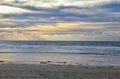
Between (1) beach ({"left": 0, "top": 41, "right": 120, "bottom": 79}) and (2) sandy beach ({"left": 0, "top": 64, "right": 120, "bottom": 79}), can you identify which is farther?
(1) beach ({"left": 0, "top": 41, "right": 120, "bottom": 79})

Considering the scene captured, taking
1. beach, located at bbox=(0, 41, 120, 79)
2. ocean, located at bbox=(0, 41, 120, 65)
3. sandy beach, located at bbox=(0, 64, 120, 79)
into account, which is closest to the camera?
sandy beach, located at bbox=(0, 64, 120, 79)

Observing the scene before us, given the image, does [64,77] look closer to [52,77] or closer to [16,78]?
[52,77]

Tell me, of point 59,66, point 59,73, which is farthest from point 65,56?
point 59,73

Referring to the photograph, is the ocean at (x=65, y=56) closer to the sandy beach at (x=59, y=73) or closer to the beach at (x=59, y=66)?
the beach at (x=59, y=66)

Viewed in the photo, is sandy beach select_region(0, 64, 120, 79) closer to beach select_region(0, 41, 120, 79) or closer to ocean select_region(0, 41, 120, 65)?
beach select_region(0, 41, 120, 79)

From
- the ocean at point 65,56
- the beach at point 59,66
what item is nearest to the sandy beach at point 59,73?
the beach at point 59,66

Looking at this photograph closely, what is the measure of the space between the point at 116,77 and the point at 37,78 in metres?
3.82

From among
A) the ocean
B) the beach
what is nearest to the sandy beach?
the beach

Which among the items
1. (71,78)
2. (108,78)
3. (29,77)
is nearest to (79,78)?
(71,78)

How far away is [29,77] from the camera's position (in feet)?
53.1

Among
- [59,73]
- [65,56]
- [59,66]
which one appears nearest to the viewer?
[59,73]

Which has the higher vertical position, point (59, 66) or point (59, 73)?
point (59, 73)

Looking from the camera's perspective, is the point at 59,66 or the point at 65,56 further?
the point at 65,56

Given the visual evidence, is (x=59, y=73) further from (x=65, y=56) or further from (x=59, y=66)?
(x=65, y=56)
